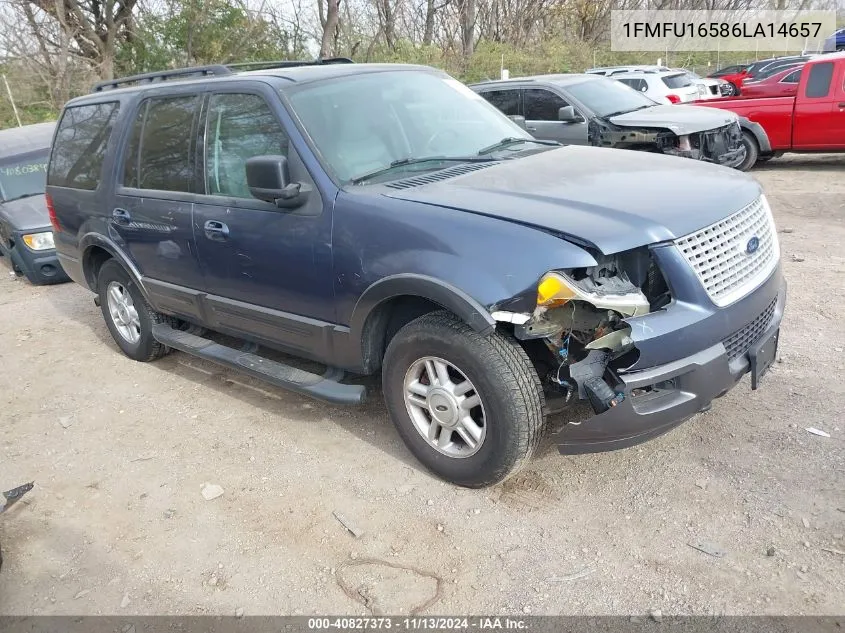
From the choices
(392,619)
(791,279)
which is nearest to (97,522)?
(392,619)

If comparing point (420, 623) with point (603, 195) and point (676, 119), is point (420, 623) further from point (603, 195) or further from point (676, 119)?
point (676, 119)

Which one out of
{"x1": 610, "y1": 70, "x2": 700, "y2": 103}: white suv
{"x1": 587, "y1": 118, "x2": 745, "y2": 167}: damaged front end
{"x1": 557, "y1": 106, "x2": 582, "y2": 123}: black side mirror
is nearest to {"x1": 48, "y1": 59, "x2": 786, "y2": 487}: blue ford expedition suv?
{"x1": 557, "y1": 106, "x2": 582, "y2": 123}: black side mirror

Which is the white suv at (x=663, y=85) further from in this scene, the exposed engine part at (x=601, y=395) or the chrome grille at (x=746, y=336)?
the exposed engine part at (x=601, y=395)

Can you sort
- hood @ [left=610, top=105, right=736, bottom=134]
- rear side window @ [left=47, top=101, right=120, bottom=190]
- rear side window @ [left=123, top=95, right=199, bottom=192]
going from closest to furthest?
rear side window @ [left=123, top=95, right=199, bottom=192] < rear side window @ [left=47, top=101, right=120, bottom=190] < hood @ [left=610, top=105, right=736, bottom=134]

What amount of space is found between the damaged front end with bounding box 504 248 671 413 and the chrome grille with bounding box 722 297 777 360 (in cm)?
39

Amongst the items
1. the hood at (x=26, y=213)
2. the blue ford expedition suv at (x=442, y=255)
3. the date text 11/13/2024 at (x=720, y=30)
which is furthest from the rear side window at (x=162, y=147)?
the date text 11/13/2024 at (x=720, y=30)

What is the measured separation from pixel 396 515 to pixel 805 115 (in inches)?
395

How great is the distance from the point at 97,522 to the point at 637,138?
7606 millimetres

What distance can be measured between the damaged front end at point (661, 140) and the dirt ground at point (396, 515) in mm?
4530

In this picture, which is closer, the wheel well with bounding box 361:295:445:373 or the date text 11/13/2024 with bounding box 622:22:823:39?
the wheel well with bounding box 361:295:445:373

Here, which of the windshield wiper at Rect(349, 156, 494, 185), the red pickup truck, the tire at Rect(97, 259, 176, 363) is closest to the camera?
the windshield wiper at Rect(349, 156, 494, 185)

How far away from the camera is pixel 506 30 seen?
31.4m

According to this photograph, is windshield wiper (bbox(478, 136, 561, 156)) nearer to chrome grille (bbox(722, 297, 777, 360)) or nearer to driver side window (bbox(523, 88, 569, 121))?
chrome grille (bbox(722, 297, 777, 360))

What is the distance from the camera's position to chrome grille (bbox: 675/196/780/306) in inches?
111
